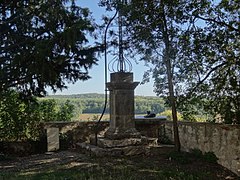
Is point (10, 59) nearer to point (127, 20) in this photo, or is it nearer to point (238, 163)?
point (127, 20)

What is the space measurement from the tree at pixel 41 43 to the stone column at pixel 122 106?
36.6 inches

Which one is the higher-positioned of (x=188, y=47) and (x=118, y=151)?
(x=188, y=47)

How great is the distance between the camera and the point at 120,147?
20.7ft

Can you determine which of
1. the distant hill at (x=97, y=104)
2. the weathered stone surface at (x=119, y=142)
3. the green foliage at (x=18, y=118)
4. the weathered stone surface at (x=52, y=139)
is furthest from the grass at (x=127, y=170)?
the distant hill at (x=97, y=104)

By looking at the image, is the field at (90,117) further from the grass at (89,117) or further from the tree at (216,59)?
the tree at (216,59)

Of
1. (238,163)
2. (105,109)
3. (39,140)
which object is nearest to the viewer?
(238,163)

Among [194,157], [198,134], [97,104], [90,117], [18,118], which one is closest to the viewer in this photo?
[194,157]

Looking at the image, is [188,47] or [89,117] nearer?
[188,47]

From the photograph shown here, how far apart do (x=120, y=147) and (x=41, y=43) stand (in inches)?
120

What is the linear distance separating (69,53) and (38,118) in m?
3.01

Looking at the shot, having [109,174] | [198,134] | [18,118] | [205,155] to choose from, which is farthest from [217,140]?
[18,118]

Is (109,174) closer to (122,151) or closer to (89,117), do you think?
(122,151)

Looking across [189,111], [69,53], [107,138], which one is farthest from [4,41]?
[189,111]

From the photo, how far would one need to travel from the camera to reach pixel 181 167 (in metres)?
5.06
